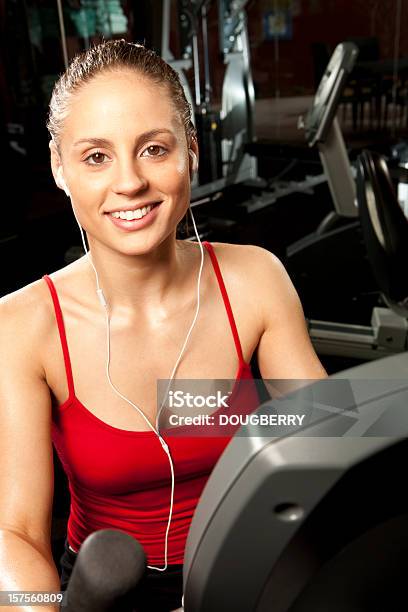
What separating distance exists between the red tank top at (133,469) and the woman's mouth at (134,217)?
0.17 metres

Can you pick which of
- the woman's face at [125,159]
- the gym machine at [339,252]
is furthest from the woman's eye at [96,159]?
the gym machine at [339,252]

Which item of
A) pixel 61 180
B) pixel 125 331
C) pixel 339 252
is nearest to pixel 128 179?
pixel 61 180

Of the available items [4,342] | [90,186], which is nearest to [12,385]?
[4,342]

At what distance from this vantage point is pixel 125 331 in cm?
99

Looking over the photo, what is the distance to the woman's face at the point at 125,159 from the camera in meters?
0.84

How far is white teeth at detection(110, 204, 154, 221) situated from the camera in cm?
87

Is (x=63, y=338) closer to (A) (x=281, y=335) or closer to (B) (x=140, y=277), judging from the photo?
(B) (x=140, y=277)

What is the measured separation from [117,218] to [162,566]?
20.2 inches

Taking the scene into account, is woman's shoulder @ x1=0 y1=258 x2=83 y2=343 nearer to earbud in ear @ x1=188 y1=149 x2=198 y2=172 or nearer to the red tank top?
the red tank top

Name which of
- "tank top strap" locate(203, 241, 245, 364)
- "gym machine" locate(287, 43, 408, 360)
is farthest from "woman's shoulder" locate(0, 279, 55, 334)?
"gym machine" locate(287, 43, 408, 360)

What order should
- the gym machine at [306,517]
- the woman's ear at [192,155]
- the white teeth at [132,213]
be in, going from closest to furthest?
the gym machine at [306,517] < the white teeth at [132,213] < the woman's ear at [192,155]

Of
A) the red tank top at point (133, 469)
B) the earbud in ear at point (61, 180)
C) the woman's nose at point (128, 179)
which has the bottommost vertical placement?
the red tank top at point (133, 469)

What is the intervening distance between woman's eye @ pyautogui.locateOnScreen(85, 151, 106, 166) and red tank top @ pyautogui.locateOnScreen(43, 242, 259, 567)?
8.6 inches

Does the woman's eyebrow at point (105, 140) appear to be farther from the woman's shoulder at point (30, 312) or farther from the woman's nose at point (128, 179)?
the woman's shoulder at point (30, 312)
